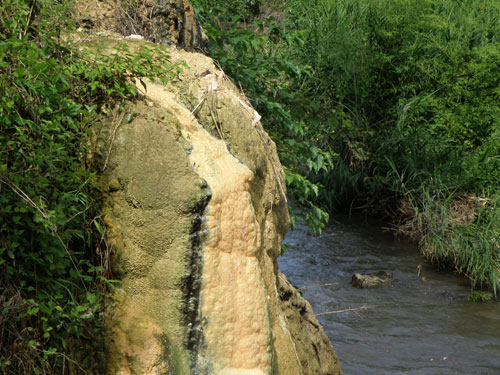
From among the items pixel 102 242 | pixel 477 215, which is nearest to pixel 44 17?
pixel 102 242

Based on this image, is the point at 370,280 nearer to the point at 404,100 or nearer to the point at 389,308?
the point at 389,308

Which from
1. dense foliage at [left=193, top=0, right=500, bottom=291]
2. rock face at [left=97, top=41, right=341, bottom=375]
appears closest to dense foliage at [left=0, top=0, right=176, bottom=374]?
rock face at [left=97, top=41, right=341, bottom=375]

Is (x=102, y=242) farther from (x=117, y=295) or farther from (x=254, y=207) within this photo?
(x=254, y=207)

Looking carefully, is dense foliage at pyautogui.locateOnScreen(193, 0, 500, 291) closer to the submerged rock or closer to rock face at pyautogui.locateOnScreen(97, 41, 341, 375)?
the submerged rock

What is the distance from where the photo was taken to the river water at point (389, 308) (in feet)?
22.2

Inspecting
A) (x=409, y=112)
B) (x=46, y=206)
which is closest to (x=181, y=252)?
(x=46, y=206)

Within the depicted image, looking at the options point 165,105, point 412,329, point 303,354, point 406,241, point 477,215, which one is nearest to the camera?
point 165,105

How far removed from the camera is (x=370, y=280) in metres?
8.50

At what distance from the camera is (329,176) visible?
10.2 metres

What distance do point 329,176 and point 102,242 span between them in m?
7.40

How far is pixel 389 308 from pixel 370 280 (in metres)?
0.58

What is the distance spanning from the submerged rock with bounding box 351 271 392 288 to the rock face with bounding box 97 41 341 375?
5.29 metres

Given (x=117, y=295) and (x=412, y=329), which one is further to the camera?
(x=412, y=329)

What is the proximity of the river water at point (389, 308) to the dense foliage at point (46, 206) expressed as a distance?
4.15 meters
